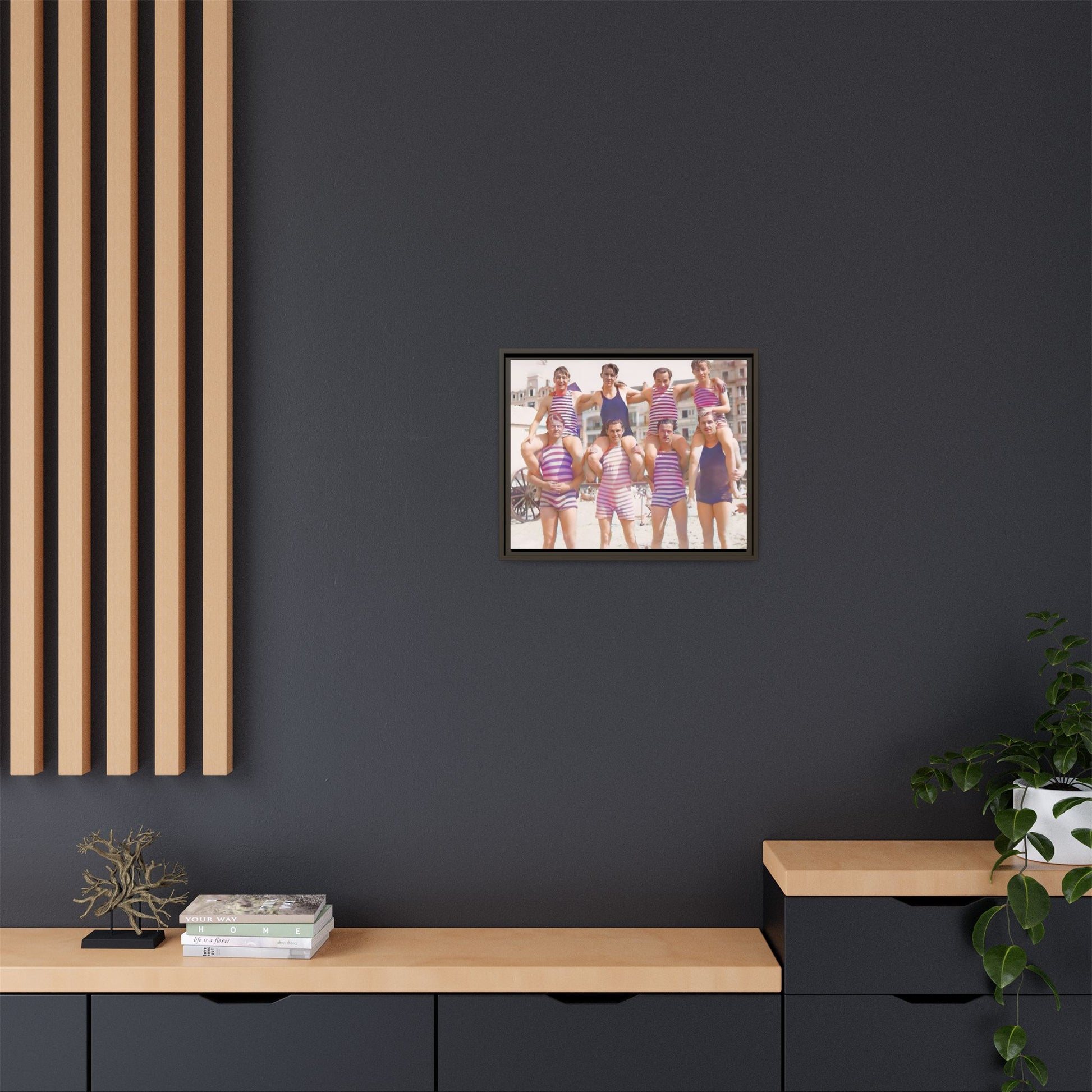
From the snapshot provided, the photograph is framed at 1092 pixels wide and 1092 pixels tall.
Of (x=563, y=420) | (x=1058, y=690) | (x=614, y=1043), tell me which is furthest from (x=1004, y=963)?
(x=563, y=420)

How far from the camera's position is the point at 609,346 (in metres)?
2.12

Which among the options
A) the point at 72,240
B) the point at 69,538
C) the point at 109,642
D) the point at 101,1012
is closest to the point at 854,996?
the point at 101,1012

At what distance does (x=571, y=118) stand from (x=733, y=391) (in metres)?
0.76

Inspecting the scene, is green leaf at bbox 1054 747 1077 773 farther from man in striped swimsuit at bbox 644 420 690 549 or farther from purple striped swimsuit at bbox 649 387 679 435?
purple striped swimsuit at bbox 649 387 679 435

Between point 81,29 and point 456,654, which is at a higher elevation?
point 81,29

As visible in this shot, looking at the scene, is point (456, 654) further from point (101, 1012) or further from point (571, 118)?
point (571, 118)

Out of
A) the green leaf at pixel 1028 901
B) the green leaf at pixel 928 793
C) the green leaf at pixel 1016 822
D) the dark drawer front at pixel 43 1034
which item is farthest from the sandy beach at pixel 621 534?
the dark drawer front at pixel 43 1034

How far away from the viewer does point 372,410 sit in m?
2.12

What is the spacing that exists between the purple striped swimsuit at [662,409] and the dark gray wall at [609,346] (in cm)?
13

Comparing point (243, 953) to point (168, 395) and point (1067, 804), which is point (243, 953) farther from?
point (1067, 804)

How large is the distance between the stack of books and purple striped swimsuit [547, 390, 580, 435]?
121cm

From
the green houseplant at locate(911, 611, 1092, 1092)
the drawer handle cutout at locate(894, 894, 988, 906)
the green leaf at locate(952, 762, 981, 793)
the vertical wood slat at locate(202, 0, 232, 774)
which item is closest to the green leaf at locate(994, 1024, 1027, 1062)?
the green houseplant at locate(911, 611, 1092, 1092)

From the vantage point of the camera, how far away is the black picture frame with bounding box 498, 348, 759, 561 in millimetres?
2100

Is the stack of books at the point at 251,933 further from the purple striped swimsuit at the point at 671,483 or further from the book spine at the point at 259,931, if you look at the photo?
the purple striped swimsuit at the point at 671,483
